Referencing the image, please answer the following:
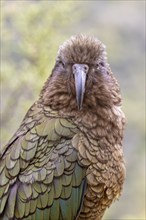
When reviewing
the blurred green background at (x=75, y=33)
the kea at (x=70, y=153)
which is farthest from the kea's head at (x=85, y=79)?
the blurred green background at (x=75, y=33)

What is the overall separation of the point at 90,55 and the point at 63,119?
24cm

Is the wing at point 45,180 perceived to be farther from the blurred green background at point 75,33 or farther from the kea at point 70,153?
the blurred green background at point 75,33

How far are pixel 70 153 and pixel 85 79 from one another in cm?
26

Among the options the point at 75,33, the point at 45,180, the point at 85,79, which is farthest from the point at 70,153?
the point at 75,33

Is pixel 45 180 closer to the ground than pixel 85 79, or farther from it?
closer to the ground

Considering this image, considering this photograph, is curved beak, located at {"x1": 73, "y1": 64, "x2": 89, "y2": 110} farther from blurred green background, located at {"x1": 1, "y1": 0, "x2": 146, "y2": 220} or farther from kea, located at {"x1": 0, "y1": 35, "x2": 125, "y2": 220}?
blurred green background, located at {"x1": 1, "y1": 0, "x2": 146, "y2": 220}

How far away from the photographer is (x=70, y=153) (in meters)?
2.42

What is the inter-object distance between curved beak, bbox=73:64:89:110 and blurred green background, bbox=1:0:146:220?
65.2 inches

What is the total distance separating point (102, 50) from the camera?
244cm

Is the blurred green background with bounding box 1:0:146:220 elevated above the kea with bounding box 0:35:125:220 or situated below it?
above

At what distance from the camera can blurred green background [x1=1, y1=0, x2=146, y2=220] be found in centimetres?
406

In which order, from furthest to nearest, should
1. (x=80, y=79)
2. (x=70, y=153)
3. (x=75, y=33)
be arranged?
(x=75, y=33) < (x=70, y=153) < (x=80, y=79)

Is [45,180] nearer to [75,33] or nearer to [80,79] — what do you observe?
[80,79]

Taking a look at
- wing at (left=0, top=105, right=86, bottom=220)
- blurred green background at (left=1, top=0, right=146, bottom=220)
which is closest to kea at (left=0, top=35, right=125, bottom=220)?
wing at (left=0, top=105, right=86, bottom=220)
